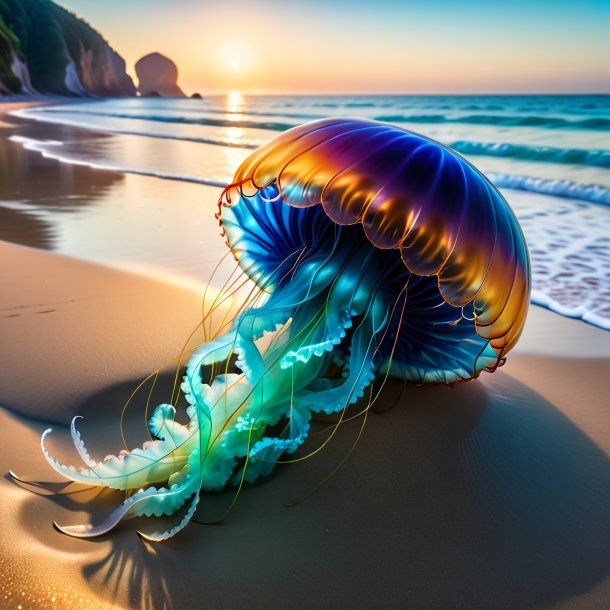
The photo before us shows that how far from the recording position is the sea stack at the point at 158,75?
372 feet

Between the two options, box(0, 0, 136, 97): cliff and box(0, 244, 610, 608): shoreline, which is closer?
box(0, 244, 610, 608): shoreline

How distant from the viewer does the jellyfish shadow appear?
1.19 meters

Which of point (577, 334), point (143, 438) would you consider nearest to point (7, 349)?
point (143, 438)

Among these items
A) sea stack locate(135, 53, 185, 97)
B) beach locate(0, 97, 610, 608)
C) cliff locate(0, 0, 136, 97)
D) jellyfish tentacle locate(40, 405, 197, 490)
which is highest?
jellyfish tentacle locate(40, 405, 197, 490)

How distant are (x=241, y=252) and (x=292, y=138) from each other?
0.64 metres

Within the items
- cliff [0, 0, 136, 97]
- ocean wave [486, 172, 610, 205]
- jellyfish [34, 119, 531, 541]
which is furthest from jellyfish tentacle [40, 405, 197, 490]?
cliff [0, 0, 136, 97]

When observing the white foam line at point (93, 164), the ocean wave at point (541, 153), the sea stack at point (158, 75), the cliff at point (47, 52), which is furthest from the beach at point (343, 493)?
the sea stack at point (158, 75)

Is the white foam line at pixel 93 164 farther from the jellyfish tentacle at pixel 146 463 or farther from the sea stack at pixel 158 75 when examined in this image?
the sea stack at pixel 158 75

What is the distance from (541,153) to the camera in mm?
10438

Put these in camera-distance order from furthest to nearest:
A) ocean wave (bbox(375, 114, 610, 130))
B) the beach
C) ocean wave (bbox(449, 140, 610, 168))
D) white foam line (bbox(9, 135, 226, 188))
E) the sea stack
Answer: the sea stack, ocean wave (bbox(375, 114, 610, 130)), ocean wave (bbox(449, 140, 610, 168)), white foam line (bbox(9, 135, 226, 188)), the beach

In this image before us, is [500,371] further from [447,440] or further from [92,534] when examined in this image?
[92,534]

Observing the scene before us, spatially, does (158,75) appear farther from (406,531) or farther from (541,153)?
(406,531)

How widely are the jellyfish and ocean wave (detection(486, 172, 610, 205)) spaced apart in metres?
5.81

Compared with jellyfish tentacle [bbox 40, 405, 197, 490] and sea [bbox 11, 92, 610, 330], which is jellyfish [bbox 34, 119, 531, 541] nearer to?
jellyfish tentacle [bbox 40, 405, 197, 490]
